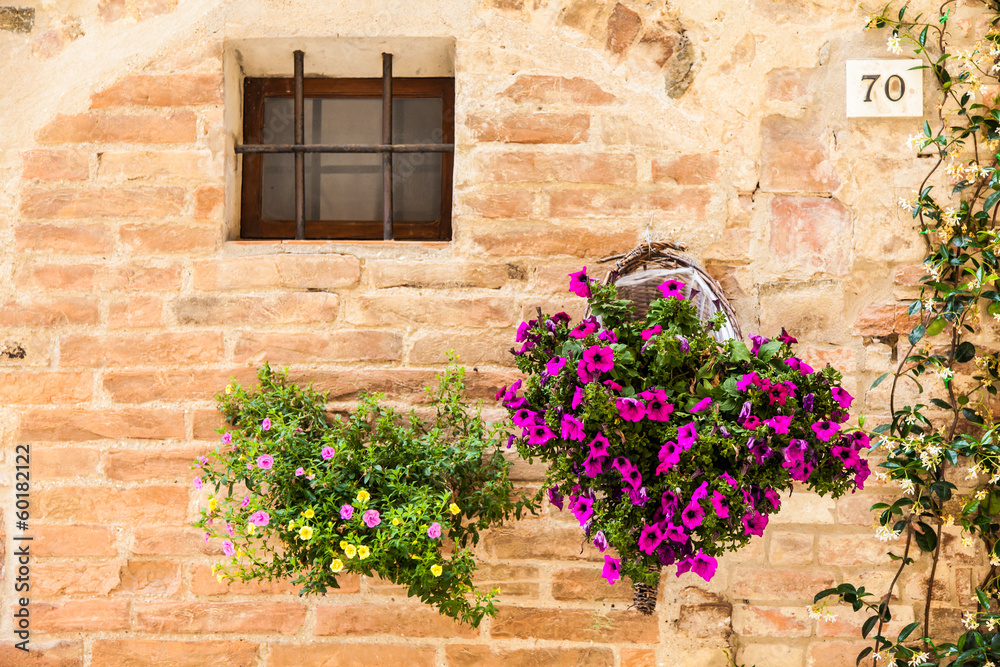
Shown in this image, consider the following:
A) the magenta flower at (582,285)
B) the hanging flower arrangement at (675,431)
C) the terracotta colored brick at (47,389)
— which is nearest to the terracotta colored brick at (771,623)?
the hanging flower arrangement at (675,431)

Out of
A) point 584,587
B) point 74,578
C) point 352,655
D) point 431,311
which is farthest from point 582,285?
point 74,578

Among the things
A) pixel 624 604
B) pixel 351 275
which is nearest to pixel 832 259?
pixel 624 604

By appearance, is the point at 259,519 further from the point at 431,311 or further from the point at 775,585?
the point at 775,585

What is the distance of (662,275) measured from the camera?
62.7 inches

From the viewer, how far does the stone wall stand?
68.5 inches

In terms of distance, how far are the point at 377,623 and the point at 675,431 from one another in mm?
920

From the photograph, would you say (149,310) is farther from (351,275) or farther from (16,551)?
(16,551)

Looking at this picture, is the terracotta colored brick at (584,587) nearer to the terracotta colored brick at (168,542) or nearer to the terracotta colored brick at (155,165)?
the terracotta colored brick at (168,542)

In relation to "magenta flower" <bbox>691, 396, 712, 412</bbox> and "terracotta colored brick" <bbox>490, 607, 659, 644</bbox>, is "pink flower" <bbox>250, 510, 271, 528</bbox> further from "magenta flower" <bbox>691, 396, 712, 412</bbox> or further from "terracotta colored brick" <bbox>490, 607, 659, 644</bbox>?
"magenta flower" <bbox>691, 396, 712, 412</bbox>

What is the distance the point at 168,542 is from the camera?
1.75 m

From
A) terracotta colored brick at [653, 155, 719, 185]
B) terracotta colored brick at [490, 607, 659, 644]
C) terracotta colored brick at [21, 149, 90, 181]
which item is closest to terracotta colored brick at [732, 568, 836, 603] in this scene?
terracotta colored brick at [490, 607, 659, 644]

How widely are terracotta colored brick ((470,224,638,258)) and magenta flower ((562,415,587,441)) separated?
59cm

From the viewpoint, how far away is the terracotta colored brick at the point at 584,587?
173cm

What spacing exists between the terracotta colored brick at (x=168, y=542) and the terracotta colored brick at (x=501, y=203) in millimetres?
1040
